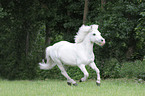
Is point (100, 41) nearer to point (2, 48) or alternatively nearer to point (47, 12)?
point (2, 48)

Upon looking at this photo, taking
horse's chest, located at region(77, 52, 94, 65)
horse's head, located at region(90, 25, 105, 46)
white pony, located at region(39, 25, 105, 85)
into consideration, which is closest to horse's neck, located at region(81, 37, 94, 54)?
white pony, located at region(39, 25, 105, 85)

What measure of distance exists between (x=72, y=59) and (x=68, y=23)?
499 inches

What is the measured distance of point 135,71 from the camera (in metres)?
14.9

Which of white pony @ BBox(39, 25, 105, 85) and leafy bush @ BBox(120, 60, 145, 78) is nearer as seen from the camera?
white pony @ BBox(39, 25, 105, 85)

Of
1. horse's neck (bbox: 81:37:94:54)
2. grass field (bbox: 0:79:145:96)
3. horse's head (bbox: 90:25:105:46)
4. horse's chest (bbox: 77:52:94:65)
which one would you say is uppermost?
horse's head (bbox: 90:25:105:46)

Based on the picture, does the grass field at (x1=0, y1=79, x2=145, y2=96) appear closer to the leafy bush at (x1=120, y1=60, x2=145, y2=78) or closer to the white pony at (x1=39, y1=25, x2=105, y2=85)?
the white pony at (x1=39, y1=25, x2=105, y2=85)

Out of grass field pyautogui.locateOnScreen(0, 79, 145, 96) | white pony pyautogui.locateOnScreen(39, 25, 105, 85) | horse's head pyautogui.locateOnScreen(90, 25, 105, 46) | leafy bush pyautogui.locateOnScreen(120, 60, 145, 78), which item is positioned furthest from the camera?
leafy bush pyautogui.locateOnScreen(120, 60, 145, 78)

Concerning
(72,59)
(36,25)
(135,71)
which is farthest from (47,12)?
(72,59)

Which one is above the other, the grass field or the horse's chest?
the horse's chest

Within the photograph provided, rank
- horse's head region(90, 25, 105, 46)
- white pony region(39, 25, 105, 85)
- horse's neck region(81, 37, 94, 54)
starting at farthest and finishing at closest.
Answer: horse's neck region(81, 37, 94, 54) < white pony region(39, 25, 105, 85) < horse's head region(90, 25, 105, 46)

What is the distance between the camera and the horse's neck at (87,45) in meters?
11.0

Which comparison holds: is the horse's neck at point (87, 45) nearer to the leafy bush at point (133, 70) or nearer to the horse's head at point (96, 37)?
the horse's head at point (96, 37)

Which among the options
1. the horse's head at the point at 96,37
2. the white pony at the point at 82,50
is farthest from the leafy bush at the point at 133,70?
the horse's head at the point at 96,37

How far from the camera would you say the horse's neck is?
1102 centimetres
